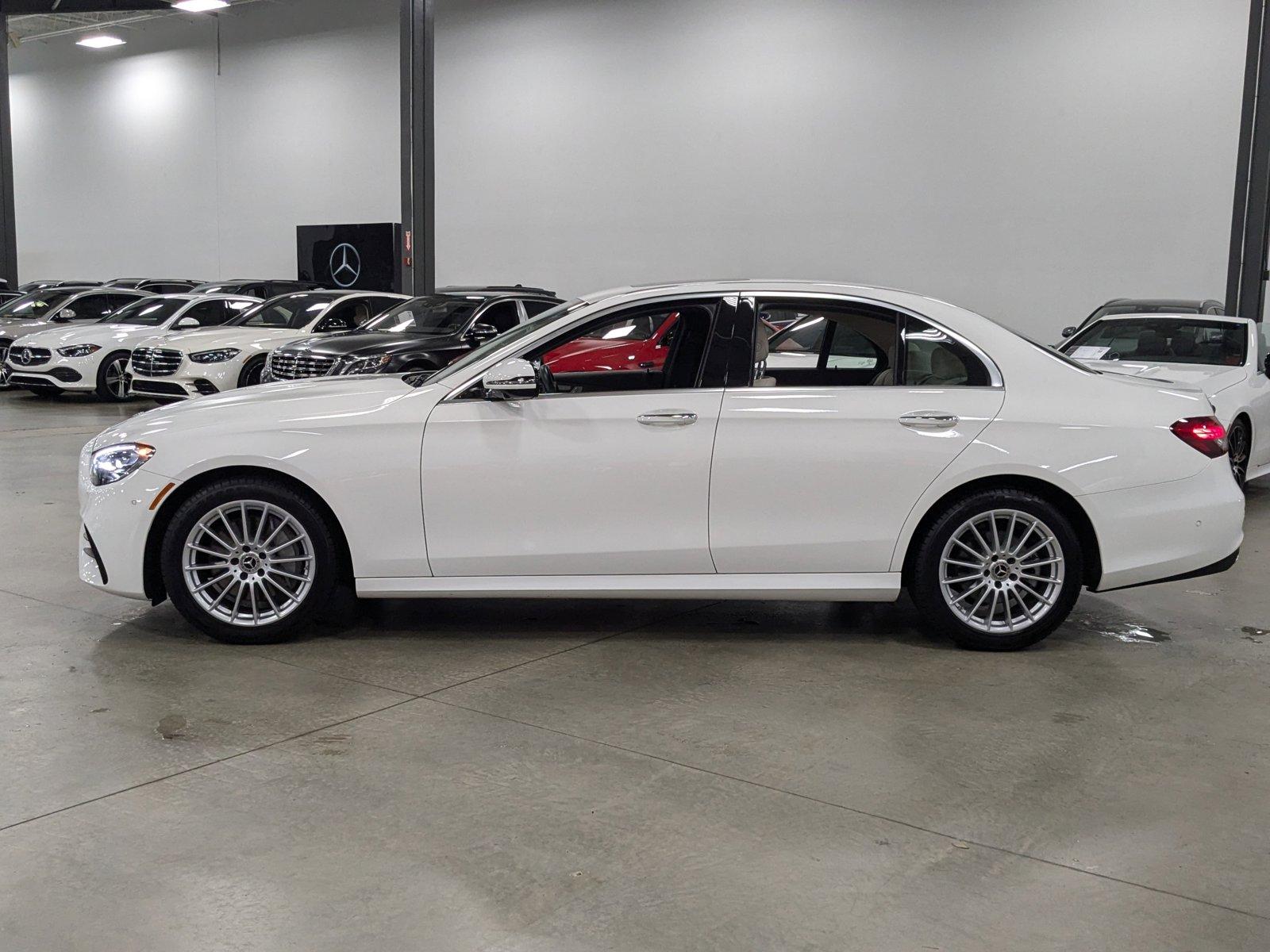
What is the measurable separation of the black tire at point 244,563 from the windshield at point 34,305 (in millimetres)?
15798

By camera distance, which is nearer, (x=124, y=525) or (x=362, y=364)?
(x=124, y=525)

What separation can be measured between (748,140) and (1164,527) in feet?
61.4

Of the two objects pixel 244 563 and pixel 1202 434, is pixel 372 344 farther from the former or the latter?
pixel 1202 434

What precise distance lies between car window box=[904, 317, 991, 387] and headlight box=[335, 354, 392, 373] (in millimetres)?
7599

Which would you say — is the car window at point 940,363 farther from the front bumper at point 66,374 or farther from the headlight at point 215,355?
the front bumper at point 66,374

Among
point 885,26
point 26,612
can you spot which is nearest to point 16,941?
point 26,612

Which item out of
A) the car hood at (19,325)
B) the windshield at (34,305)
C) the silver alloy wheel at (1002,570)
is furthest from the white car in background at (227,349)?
the silver alloy wheel at (1002,570)

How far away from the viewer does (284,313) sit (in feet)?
53.1

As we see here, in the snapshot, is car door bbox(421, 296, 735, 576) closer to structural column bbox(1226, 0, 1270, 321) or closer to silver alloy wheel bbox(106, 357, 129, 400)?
silver alloy wheel bbox(106, 357, 129, 400)

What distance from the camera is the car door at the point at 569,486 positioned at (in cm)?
523

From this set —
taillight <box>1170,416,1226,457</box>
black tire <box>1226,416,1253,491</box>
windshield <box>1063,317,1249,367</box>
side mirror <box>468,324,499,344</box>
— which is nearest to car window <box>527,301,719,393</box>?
taillight <box>1170,416,1226,457</box>

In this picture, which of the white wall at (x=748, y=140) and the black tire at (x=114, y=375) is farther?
the white wall at (x=748, y=140)

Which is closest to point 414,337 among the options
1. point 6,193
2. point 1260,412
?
point 1260,412

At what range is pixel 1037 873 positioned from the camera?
3.33 meters
